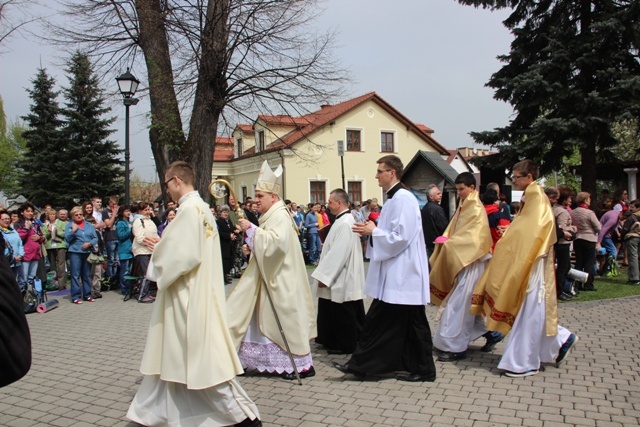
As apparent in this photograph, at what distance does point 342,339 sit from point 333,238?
3.98 ft

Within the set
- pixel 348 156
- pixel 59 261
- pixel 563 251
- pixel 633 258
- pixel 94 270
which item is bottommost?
pixel 633 258

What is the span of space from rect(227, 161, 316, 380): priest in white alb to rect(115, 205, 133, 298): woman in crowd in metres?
6.49

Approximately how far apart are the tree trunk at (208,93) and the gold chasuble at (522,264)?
9.98m

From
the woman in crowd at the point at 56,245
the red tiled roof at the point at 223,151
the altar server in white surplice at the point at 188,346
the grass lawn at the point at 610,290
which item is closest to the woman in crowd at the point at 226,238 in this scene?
the woman in crowd at the point at 56,245

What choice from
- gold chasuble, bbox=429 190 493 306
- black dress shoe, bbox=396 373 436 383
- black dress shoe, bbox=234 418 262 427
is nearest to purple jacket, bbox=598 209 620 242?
gold chasuble, bbox=429 190 493 306

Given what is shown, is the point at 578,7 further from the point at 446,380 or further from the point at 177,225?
the point at 177,225

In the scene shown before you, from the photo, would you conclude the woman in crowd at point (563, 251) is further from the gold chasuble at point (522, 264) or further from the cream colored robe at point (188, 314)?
the cream colored robe at point (188, 314)

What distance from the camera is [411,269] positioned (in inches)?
206

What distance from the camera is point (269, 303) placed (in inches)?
213

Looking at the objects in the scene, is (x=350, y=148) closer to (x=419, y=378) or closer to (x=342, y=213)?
(x=342, y=213)

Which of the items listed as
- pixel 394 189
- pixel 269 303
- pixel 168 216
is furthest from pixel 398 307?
pixel 168 216

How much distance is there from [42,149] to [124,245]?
21777 millimetres

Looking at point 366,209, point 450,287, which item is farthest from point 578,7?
point 450,287

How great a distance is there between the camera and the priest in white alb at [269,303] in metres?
5.32
